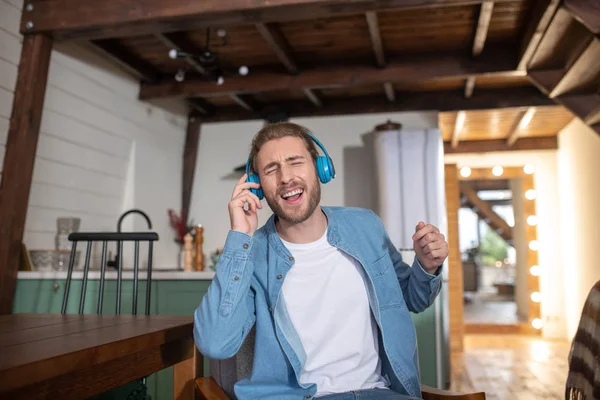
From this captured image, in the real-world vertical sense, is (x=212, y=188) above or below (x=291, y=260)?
above

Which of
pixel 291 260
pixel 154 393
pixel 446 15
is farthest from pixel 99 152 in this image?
pixel 291 260

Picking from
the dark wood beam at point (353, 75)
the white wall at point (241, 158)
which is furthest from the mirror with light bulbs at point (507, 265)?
the dark wood beam at point (353, 75)

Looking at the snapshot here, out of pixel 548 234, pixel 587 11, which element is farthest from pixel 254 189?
pixel 548 234

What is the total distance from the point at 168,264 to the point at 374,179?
6.85ft

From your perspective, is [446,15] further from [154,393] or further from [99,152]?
[154,393]

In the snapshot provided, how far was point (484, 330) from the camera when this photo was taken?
7285 mm

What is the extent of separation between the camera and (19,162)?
120 inches

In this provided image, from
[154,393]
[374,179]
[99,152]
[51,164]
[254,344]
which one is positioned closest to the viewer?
[254,344]

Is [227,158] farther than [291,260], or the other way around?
[227,158]

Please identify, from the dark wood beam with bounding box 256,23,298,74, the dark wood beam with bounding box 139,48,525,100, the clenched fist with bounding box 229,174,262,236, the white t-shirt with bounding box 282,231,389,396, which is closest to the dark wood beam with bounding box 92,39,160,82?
the dark wood beam with bounding box 139,48,525,100

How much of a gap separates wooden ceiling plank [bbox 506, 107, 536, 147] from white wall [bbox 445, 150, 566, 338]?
1.57 ft

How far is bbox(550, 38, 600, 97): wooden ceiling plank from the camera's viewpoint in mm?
3310

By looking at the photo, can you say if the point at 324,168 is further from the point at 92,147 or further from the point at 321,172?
the point at 92,147

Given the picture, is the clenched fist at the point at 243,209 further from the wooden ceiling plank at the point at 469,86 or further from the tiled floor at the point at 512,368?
the wooden ceiling plank at the point at 469,86
